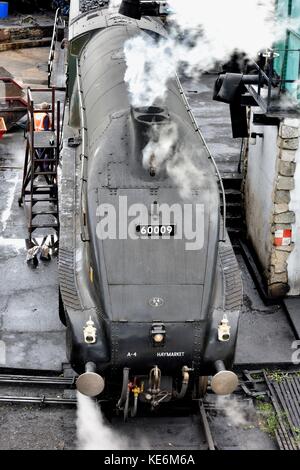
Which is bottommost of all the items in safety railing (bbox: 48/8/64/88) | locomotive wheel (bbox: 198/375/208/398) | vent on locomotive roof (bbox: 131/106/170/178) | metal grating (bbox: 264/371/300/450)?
metal grating (bbox: 264/371/300/450)

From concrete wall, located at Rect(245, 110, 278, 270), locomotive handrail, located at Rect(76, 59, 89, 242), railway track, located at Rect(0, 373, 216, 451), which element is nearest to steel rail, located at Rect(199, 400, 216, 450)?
railway track, located at Rect(0, 373, 216, 451)

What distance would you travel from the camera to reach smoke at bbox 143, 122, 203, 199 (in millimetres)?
8820

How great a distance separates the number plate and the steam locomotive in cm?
1

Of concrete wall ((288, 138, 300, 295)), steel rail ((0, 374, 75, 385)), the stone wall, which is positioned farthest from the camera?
concrete wall ((288, 138, 300, 295))

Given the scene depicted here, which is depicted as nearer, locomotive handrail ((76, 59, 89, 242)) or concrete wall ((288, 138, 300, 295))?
locomotive handrail ((76, 59, 89, 242))

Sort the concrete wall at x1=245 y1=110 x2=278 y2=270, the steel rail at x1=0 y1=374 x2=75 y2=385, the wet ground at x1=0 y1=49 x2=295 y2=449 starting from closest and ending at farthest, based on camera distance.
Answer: the wet ground at x1=0 y1=49 x2=295 y2=449, the steel rail at x1=0 y1=374 x2=75 y2=385, the concrete wall at x1=245 y1=110 x2=278 y2=270

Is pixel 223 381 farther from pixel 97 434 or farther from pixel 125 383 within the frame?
pixel 97 434

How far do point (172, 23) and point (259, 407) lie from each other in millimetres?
9309

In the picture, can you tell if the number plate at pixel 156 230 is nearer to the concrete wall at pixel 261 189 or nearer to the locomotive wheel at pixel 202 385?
the locomotive wheel at pixel 202 385

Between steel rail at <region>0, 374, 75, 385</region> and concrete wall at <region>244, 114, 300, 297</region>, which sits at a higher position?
concrete wall at <region>244, 114, 300, 297</region>

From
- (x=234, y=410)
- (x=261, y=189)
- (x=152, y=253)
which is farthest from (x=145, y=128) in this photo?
(x=261, y=189)

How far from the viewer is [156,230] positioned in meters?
8.55

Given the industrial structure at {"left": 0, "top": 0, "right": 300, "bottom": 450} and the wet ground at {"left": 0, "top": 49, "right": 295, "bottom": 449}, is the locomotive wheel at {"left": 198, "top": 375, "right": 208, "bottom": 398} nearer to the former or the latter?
the industrial structure at {"left": 0, "top": 0, "right": 300, "bottom": 450}

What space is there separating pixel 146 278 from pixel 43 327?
10.2 ft
